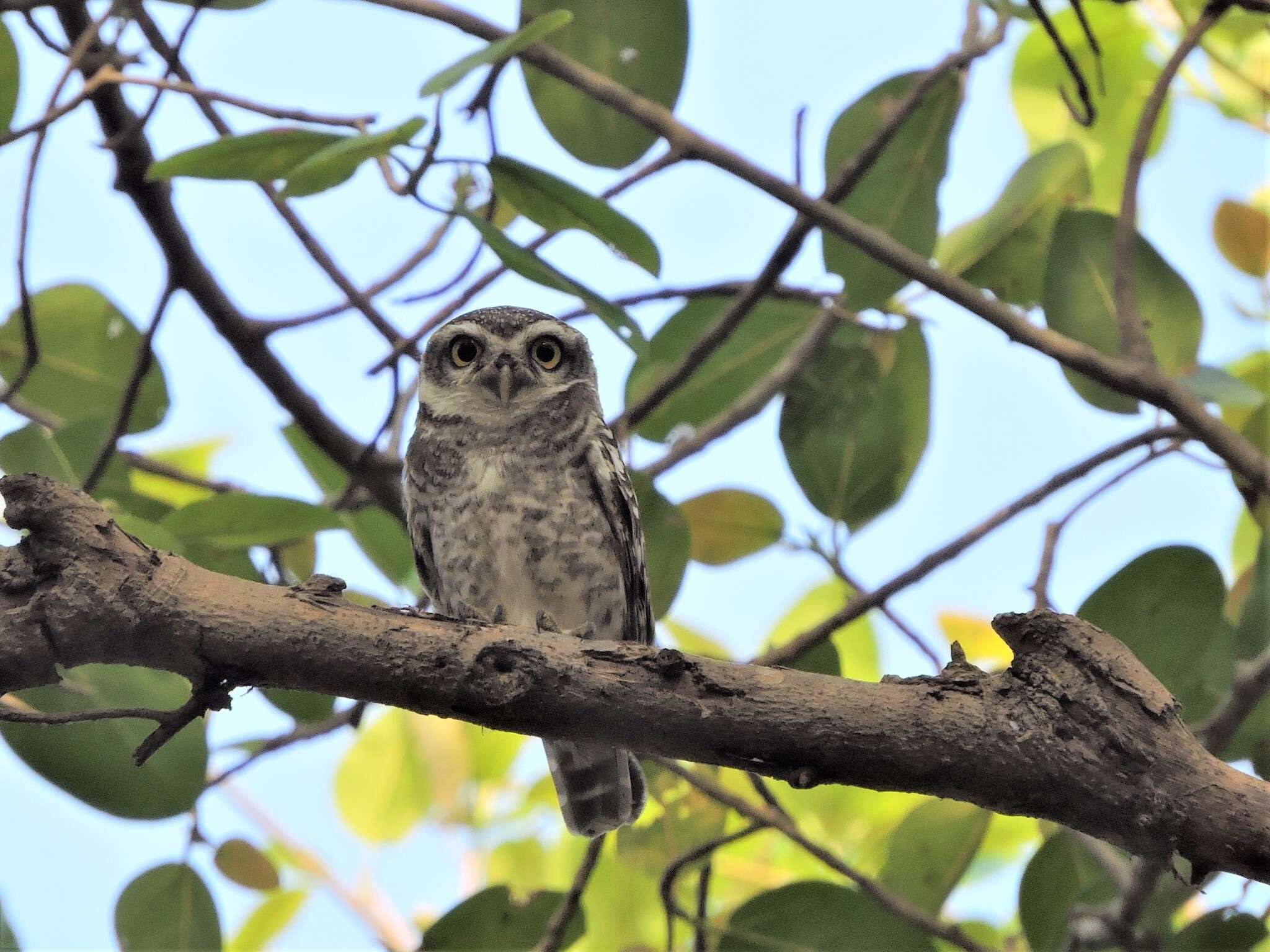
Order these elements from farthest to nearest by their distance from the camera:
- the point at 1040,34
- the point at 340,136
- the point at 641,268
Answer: the point at 1040,34
the point at 641,268
the point at 340,136

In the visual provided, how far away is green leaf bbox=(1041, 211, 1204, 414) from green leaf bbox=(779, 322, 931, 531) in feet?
1.41

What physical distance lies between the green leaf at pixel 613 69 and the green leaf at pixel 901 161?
47cm

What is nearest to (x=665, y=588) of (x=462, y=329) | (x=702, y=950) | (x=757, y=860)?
(x=702, y=950)

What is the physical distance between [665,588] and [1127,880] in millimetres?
1181

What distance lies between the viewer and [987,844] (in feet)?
13.8

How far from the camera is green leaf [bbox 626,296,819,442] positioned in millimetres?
3449

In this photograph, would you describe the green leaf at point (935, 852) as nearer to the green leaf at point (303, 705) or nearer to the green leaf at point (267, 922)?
the green leaf at point (303, 705)

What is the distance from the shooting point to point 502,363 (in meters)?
3.70

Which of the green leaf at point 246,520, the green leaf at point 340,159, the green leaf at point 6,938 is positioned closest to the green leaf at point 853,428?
the green leaf at point 246,520

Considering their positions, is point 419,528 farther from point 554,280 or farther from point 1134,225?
point 1134,225

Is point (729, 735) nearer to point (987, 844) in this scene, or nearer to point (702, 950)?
point (702, 950)

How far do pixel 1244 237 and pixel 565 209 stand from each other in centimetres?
212

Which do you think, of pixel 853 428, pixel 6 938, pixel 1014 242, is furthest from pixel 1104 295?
pixel 6 938

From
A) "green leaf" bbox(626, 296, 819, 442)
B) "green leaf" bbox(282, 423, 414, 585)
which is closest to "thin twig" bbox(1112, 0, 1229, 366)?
"green leaf" bbox(626, 296, 819, 442)
